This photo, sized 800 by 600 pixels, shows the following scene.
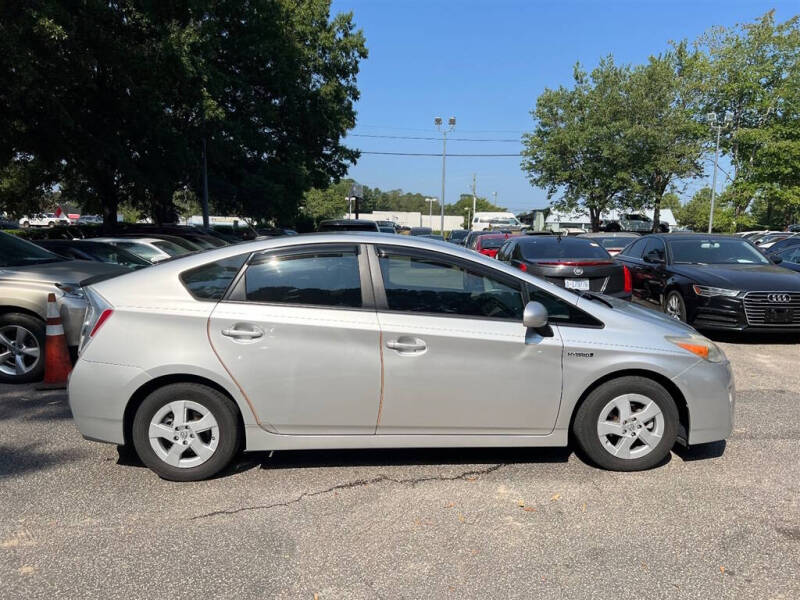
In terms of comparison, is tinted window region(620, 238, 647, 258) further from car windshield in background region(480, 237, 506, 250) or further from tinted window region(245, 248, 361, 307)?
tinted window region(245, 248, 361, 307)

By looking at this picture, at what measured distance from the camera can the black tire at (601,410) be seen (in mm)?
3736

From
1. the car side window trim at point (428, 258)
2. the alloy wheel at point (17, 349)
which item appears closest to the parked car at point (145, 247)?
the alloy wheel at point (17, 349)

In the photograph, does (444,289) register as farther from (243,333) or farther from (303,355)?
(243,333)

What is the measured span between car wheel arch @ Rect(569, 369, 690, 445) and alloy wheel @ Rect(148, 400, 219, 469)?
2.39 metres

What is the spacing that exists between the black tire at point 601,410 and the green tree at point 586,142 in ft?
114

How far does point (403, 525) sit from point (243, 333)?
151 cm

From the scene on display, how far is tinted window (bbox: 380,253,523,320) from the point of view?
3.74 m

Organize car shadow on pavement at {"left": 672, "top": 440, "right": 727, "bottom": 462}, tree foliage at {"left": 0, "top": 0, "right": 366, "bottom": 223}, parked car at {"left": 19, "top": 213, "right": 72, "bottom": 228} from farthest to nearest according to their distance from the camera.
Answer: parked car at {"left": 19, "top": 213, "right": 72, "bottom": 228}
tree foliage at {"left": 0, "top": 0, "right": 366, "bottom": 223}
car shadow on pavement at {"left": 672, "top": 440, "right": 727, "bottom": 462}

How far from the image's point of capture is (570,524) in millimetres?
3217

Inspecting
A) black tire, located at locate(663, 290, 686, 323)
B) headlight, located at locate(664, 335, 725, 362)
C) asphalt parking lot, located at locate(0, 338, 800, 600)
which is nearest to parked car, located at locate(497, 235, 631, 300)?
black tire, located at locate(663, 290, 686, 323)

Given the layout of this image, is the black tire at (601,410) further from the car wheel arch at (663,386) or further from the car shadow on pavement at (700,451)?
the car shadow on pavement at (700,451)

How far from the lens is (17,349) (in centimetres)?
588

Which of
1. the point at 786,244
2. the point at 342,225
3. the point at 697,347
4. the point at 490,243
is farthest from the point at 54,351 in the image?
the point at 786,244

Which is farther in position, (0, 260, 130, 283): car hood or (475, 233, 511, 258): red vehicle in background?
(475, 233, 511, 258): red vehicle in background
